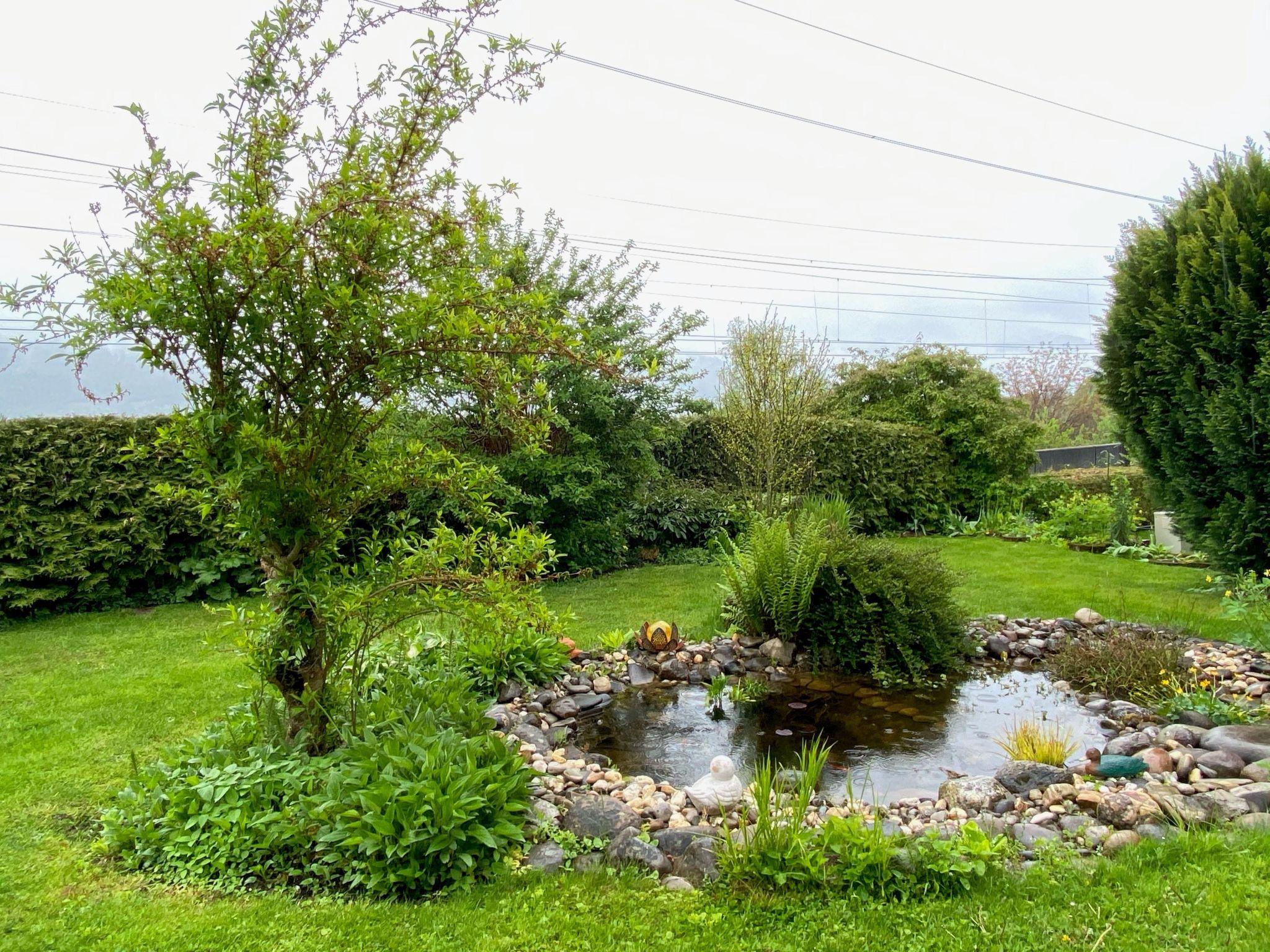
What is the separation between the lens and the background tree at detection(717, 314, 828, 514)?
941 centimetres

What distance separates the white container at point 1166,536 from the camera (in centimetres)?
905

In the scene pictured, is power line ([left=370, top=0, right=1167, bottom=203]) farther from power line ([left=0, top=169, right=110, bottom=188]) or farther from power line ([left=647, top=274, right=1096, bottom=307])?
power line ([left=647, top=274, right=1096, bottom=307])

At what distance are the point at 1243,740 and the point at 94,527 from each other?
877 cm

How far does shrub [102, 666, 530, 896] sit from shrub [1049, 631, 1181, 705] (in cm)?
369

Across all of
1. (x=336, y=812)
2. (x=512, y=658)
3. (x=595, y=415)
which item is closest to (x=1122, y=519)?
(x=595, y=415)

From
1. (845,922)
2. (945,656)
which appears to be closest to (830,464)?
(945,656)

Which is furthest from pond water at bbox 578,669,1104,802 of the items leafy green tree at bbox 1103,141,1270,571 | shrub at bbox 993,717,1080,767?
leafy green tree at bbox 1103,141,1270,571

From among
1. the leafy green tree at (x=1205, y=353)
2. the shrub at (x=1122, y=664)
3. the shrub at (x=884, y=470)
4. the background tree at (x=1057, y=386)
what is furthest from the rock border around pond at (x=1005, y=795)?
the background tree at (x=1057, y=386)

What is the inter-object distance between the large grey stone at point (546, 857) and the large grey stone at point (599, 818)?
14cm

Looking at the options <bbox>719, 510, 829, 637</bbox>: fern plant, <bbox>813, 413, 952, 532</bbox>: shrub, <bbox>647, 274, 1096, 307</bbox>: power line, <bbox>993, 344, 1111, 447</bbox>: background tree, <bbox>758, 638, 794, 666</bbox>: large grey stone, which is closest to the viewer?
<bbox>719, 510, 829, 637</bbox>: fern plant

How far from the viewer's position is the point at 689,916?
236 cm

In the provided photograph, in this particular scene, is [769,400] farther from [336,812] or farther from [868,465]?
[336,812]

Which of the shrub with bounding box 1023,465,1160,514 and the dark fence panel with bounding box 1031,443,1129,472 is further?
the dark fence panel with bounding box 1031,443,1129,472

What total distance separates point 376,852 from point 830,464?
32.5ft
